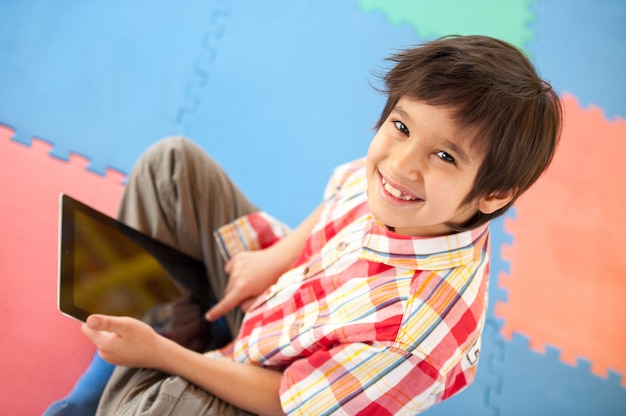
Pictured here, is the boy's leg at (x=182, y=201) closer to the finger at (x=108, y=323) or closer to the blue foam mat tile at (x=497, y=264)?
the finger at (x=108, y=323)

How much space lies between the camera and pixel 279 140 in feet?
4.39

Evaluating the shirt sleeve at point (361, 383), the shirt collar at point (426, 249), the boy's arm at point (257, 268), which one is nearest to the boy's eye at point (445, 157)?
the shirt collar at point (426, 249)

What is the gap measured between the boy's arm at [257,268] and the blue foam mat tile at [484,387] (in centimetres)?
45

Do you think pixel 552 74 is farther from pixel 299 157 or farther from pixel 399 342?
pixel 399 342

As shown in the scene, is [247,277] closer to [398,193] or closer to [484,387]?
[398,193]

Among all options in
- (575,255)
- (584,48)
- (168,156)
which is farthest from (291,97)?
(584,48)

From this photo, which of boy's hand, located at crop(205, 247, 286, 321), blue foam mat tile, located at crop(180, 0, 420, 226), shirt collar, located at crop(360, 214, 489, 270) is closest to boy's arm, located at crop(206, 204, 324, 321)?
boy's hand, located at crop(205, 247, 286, 321)

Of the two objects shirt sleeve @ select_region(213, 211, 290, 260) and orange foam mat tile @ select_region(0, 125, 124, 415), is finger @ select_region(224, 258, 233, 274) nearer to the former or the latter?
shirt sleeve @ select_region(213, 211, 290, 260)

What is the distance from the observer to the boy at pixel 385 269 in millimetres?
596

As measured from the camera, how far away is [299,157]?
134cm

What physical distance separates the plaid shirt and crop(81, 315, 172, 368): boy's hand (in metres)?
0.15

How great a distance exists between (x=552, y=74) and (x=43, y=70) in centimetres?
134

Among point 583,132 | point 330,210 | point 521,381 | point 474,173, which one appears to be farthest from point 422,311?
point 583,132

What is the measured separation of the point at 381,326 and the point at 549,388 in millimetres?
741
